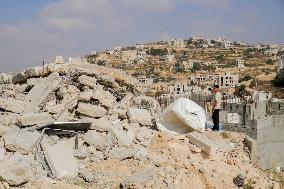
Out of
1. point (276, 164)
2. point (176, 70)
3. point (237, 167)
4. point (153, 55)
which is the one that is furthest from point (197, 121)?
point (153, 55)

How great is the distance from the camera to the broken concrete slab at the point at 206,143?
770 cm

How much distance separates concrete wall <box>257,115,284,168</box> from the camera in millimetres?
9211

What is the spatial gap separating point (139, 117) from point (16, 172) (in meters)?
2.99

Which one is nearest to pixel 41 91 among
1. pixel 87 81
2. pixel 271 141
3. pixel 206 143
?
pixel 87 81

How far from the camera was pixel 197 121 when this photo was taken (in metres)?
8.20

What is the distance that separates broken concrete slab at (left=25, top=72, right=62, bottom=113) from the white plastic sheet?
6.65ft

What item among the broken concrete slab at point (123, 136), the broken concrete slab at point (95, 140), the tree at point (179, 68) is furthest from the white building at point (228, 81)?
the broken concrete slab at point (95, 140)

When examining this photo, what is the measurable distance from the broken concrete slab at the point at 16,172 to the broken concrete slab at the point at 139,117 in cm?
251

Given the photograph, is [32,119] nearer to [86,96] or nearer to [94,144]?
[94,144]

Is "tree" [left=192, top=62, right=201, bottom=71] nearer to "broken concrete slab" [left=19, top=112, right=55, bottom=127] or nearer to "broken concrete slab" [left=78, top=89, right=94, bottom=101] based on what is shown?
"broken concrete slab" [left=78, top=89, right=94, bottom=101]

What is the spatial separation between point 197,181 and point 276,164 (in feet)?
9.65

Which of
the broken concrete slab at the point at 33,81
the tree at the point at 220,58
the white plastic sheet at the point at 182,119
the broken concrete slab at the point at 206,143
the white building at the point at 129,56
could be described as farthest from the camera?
the white building at the point at 129,56

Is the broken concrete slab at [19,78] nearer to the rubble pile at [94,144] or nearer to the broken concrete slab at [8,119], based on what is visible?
the rubble pile at [94,144]

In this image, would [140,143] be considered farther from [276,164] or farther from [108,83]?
[276,164]
